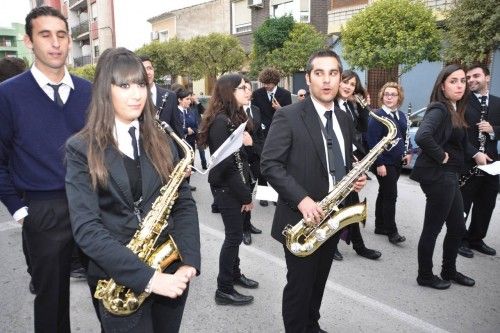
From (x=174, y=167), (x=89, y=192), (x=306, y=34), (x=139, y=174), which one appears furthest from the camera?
(x=306, y=34)

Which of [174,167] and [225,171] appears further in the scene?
[225,171]

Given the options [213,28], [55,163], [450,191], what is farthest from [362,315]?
[213,28]

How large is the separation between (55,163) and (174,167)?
3.00ft

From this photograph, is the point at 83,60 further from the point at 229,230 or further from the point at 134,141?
the point at 134,141

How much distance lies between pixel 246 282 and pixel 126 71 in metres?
2.63

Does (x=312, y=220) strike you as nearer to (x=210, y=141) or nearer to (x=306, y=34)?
(x=210, y=141)

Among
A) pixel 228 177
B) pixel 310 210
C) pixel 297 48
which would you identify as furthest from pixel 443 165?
pixel 297 48

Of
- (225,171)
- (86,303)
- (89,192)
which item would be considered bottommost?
(86,303)

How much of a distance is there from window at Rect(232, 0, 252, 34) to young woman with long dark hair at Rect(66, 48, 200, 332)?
26816 millimetres

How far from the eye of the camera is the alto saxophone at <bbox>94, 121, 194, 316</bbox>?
1.76m

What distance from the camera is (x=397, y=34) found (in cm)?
1309

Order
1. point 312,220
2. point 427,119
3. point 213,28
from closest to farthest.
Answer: point 312,220 < point 427,119 < point 213,28

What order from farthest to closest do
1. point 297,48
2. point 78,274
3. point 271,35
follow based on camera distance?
point 271,35 < point 297,48 < point 78,274

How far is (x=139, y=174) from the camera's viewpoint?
188cm
